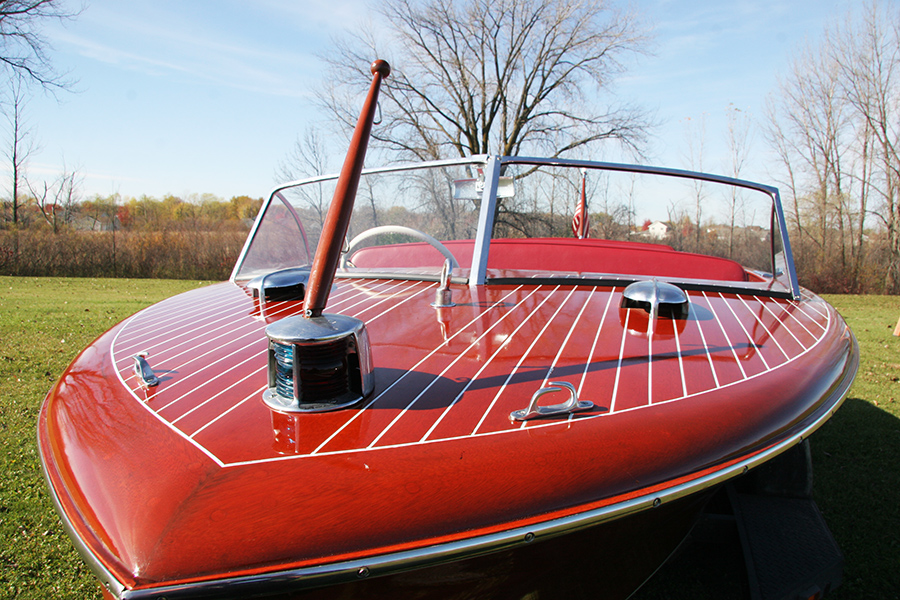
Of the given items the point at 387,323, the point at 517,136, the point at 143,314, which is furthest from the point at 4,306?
the point at 517,136

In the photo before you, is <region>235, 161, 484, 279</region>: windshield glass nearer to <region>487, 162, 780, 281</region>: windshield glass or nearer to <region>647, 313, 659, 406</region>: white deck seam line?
<region>487, 162, 780, 281</region>: windshield glass

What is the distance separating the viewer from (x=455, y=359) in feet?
4.24

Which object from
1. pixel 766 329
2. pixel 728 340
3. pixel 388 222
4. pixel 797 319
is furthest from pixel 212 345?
pixel 797 319

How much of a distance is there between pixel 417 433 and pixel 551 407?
0.27 m

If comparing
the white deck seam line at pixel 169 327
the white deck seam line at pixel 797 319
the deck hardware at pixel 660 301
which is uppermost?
the deck hardware at pixel 660 301

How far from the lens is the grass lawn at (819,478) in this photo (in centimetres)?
200

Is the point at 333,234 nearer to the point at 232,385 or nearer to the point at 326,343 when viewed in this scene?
the point at 326,343

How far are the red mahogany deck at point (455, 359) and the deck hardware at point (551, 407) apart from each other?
2cm

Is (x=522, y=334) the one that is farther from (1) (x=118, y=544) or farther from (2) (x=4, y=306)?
(2) (x=4, y=306)

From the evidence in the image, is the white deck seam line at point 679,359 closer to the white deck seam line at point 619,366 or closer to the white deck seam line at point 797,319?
the white deck seam line at point 619,366

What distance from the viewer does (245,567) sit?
2.33 ft

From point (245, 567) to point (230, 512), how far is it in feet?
0.29

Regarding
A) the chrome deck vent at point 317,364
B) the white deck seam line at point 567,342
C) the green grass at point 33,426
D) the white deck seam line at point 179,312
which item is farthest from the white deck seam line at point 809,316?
the green grass at point 33,426

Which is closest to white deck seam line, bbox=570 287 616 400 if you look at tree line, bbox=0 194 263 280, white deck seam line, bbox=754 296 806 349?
white deck seam line, bbox=754 296 806 349
